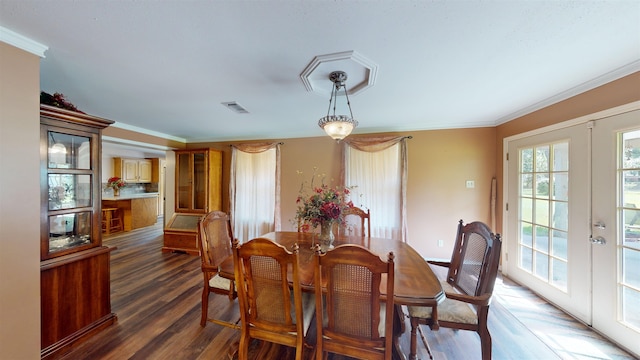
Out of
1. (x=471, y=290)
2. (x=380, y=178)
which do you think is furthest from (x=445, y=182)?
(x=471, y=290)

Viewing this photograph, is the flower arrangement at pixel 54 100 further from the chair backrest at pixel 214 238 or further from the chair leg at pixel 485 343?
the chair leg at pixel 485 343

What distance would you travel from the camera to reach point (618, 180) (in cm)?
188

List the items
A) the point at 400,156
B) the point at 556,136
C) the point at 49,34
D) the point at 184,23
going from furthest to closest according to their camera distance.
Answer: the point at 400,156 < the point at 556,136 < the point at 49,34 < the point at 184,23

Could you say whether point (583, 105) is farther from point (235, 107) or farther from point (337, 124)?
point (235, 107)

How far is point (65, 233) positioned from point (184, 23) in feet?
6.62

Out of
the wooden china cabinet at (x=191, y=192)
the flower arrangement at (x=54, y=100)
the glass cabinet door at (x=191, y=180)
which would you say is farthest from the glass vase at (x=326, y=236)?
the glass cabinet door at (x=191, y=180)

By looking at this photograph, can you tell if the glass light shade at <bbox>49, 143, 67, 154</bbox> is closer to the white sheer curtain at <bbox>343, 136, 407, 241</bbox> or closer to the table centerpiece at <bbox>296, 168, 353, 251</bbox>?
the table centerpiece at <bbox>296, 168, 353, 251</bbox>

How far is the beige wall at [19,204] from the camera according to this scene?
134 centimetres

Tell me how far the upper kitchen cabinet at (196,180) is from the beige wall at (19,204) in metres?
2.83

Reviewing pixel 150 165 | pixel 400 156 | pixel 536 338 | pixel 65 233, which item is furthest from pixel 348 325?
pixel 150 165

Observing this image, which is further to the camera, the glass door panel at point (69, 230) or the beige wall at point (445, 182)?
the beige wall at point (445, 182)

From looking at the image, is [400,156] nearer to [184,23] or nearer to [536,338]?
[536,338]

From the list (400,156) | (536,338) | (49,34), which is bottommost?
(536,338)

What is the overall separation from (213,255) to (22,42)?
6.52 feet
